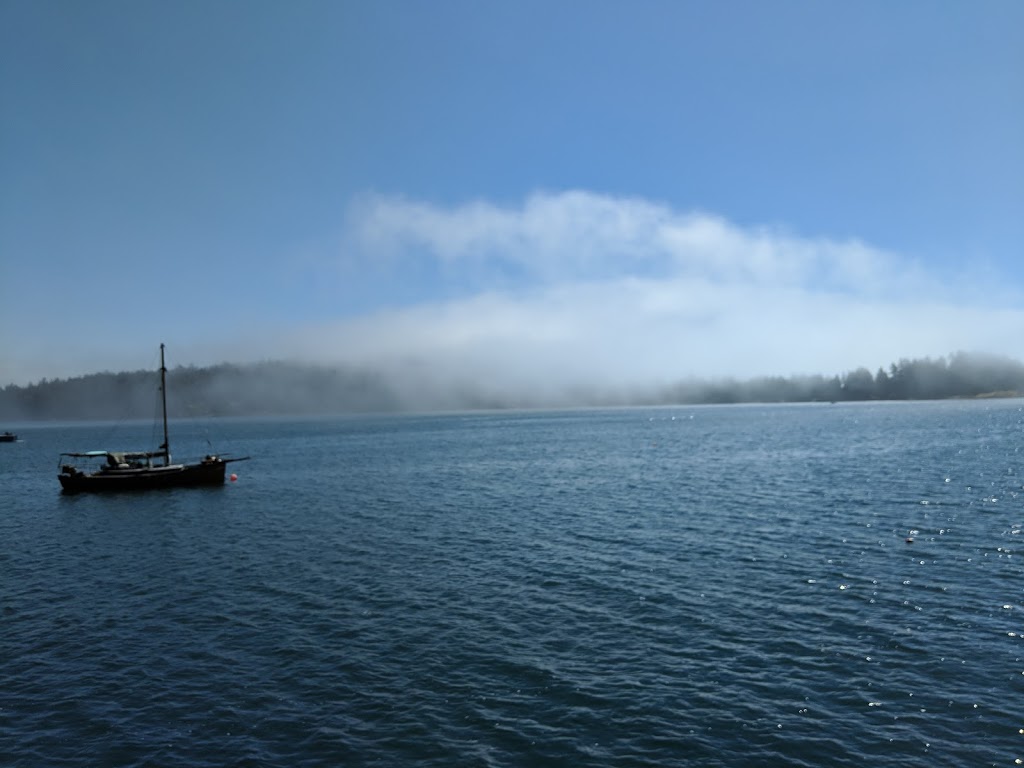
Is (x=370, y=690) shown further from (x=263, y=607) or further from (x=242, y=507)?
(x=242, y=507)

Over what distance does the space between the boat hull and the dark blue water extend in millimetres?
21132

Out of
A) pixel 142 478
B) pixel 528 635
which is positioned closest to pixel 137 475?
pixel 142 478

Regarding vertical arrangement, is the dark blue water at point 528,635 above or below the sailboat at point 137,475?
below

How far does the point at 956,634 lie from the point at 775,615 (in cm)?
679

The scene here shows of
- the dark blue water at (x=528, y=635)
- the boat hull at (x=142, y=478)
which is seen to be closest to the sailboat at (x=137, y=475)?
the boat hull at (x=142, y=478)

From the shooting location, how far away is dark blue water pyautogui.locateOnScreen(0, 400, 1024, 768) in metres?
18.3

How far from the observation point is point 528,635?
85.8 feet

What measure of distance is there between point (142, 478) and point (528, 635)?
7455 centimetres

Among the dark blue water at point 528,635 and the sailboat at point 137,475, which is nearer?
the dark blue water at point 528,635

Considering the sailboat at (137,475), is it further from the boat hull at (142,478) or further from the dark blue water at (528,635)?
the dark blue water at (528,635)

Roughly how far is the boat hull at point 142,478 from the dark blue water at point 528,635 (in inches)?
832

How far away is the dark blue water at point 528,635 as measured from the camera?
18.3 m

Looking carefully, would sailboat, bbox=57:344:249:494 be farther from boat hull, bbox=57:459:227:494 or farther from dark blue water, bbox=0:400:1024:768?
dark blue water, bbox=0:400:1024:768

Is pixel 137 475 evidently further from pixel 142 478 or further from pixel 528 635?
pixel 528 635
